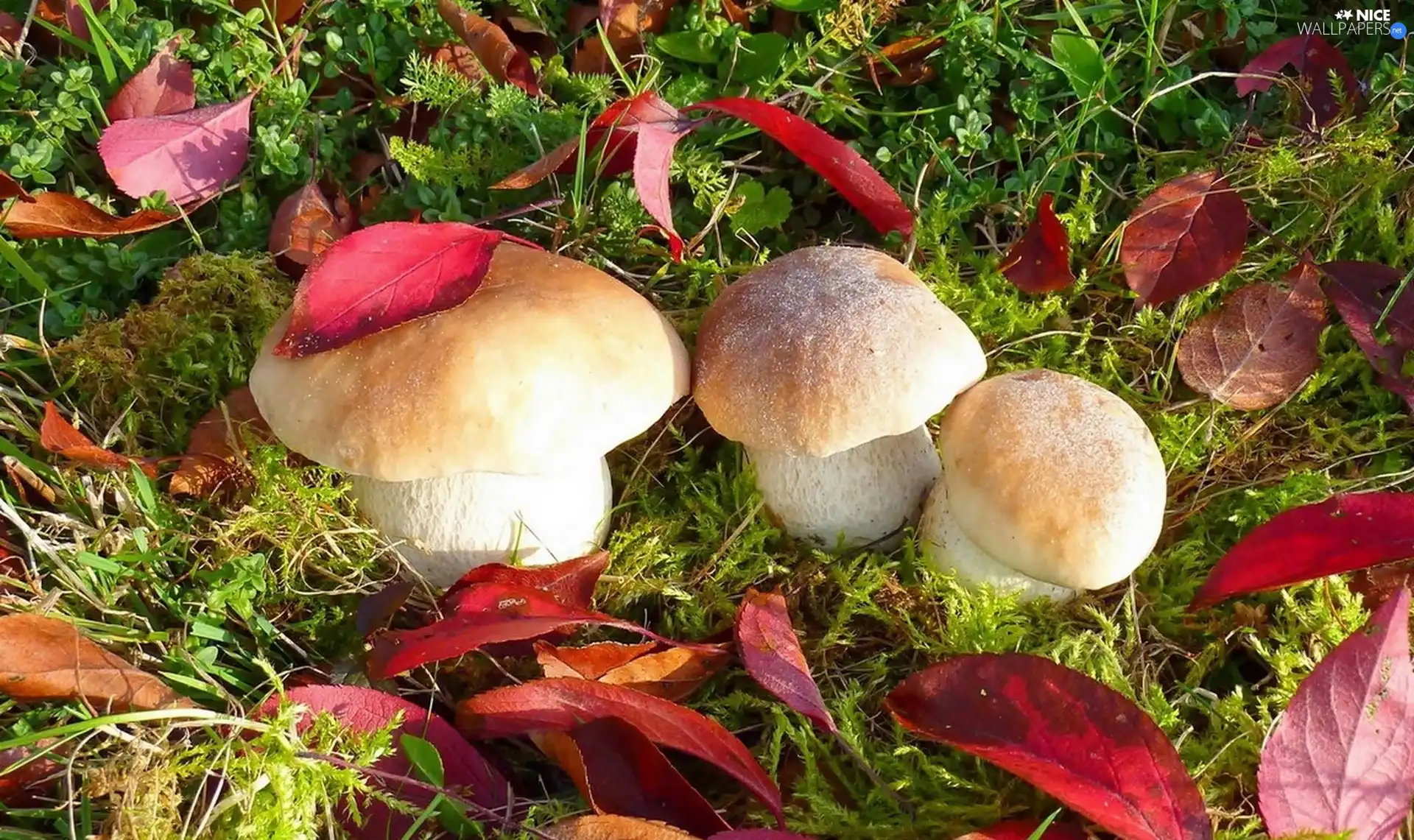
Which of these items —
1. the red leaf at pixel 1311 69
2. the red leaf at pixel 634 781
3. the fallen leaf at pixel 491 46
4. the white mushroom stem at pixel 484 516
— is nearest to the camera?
the red leaf at pixel 634 781

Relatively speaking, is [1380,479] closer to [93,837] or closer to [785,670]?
[785,670]

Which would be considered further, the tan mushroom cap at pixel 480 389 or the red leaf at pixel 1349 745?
the tan mushroom cap at pixel 480 389

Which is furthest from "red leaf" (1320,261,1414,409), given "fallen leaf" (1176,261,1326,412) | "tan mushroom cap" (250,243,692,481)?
"tan mushroom cap" (250,243,692,481)

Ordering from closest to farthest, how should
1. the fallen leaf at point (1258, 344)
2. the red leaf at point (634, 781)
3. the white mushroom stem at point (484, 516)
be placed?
the red leaf at point (634, 781)
the white mushroom stem at point (484, 516)
the fallen leaf at point (1258, 344)

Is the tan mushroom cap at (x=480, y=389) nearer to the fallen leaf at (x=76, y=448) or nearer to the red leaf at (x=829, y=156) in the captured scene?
the fallen leaf at (x=76, y=448)

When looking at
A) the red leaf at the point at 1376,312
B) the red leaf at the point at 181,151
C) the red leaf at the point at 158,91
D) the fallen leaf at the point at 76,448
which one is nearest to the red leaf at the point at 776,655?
the fallen leaf at the point at 76,448

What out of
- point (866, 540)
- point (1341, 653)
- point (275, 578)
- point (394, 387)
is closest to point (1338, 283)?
point (1341, 653)

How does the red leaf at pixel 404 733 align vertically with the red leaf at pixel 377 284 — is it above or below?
below

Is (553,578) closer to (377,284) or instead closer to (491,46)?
(377,284)
